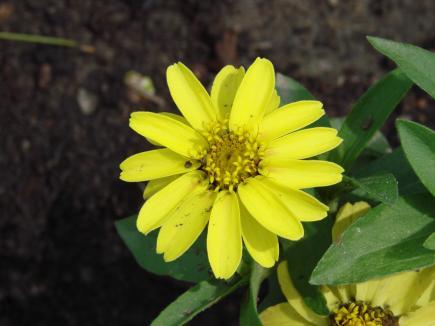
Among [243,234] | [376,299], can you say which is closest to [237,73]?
[243,234]

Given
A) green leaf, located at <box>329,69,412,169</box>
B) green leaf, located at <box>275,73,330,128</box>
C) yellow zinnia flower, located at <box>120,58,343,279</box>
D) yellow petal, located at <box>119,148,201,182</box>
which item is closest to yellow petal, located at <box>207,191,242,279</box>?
yellow zinnia flower, located at <box>120,58,343,279</box>

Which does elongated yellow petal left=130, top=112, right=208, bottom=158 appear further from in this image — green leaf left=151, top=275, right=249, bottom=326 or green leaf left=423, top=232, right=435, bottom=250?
green leaf left=423, top=232, right=435, bottom=250

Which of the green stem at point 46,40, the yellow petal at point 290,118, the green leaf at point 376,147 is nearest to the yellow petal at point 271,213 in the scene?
the yellow petal at point 290,118

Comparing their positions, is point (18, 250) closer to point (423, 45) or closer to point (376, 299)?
point (376, 299)

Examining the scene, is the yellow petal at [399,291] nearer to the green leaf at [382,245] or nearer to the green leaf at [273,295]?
the green leaf at [382,245]

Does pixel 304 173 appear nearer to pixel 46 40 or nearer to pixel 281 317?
pixel 281 317

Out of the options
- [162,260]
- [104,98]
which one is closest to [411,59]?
[162,260]
